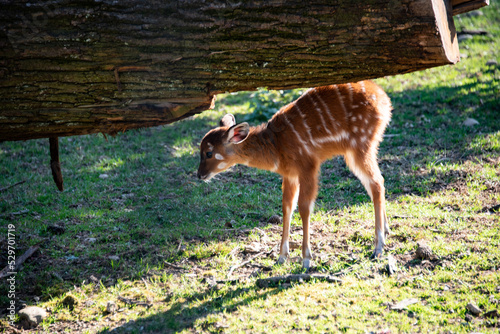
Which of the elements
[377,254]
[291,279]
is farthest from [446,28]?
[291,279]

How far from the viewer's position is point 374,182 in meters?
4.82

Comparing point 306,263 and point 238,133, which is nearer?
point 306,263

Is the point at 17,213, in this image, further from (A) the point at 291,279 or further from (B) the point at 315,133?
(B) the point at 315,133

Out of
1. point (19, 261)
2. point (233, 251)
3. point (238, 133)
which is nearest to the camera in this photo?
point (19, 261)

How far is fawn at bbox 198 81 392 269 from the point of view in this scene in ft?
→ 15.9

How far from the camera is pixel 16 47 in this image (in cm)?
365

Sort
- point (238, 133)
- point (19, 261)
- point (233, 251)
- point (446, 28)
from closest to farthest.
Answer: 1. point (446, 28)
2. point (19, 261)
3. point (233, 251)
4. point (238, 133)

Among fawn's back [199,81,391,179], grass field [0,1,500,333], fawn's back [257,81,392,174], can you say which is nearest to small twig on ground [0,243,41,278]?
grass field [0,1,500,333]

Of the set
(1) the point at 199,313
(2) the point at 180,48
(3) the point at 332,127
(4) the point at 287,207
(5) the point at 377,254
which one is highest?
(2) the point at 180,48

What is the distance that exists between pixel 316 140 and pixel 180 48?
188 centimetres

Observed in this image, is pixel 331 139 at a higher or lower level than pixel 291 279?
higher

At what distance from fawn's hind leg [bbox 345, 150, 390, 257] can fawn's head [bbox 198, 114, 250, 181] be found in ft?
4.10

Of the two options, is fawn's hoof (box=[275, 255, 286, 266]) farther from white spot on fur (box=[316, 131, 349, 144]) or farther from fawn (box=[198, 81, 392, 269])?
white spot on fur (box=[316, 131, 349, 144])

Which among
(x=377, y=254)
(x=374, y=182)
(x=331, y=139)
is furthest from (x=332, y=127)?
(x=377, y=254)
